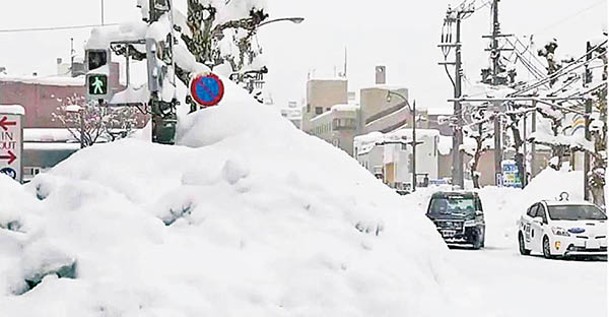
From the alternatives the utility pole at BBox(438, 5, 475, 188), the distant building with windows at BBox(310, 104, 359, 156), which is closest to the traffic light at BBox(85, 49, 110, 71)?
the utility pole at BBox(438, 5, 475, 188)

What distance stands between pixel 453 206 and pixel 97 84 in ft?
60.7

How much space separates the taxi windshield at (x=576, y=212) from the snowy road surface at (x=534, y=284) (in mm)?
1150

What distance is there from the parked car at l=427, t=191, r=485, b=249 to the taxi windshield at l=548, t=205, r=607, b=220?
11.1 ft

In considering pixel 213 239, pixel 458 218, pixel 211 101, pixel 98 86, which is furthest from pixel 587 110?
pixel 213 239

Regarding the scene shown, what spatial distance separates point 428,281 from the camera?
24.2ft

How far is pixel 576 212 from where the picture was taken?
24.8 metres

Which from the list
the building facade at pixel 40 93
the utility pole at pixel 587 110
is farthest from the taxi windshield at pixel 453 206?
the building facade at pixel 40 93

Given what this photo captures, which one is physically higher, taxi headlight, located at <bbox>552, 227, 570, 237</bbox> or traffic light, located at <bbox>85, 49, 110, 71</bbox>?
traffic light, located at <bbox>85, 49, 110, 71</bbox>

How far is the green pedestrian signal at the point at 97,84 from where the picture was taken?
40.6 ft

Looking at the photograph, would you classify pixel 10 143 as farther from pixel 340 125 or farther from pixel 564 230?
pixel 340 125

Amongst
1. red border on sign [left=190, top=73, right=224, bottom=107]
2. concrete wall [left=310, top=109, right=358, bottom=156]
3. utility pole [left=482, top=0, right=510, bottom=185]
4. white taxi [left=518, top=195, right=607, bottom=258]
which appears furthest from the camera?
concrete wall [left=310, top=109, right=358, bottom=156]

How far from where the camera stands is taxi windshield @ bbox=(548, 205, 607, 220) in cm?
2448

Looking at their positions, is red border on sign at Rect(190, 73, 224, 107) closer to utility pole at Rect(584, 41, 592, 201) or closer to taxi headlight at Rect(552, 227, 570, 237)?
taxi headlight at Rect(552, 227, 570, 237)

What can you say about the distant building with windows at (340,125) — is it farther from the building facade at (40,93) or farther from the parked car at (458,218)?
the parked car at (458,218)
